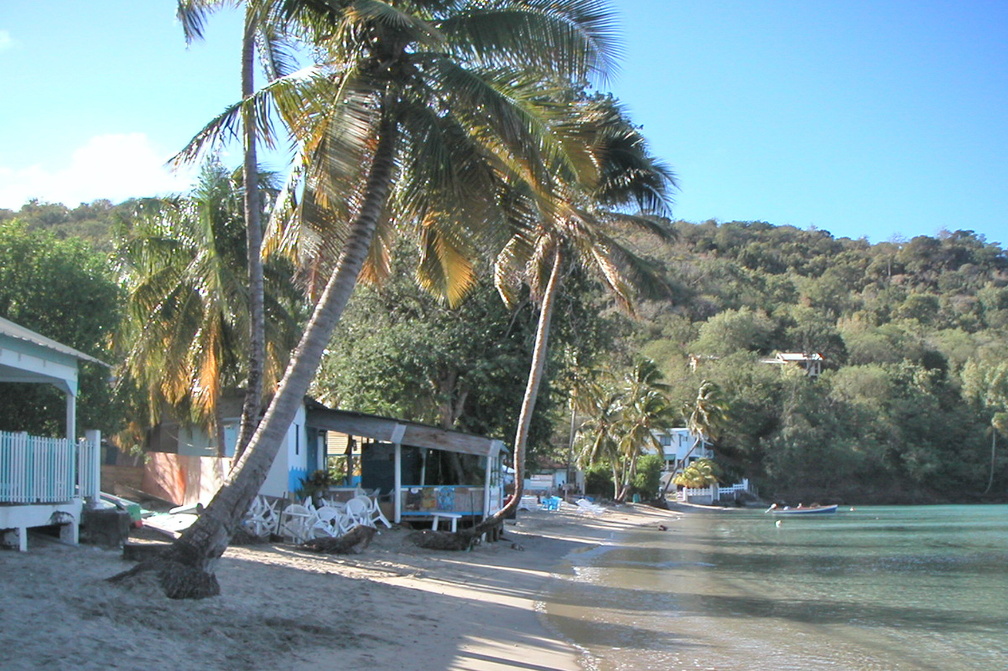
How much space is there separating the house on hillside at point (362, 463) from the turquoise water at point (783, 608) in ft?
11.7

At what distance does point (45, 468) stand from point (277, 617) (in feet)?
15.4

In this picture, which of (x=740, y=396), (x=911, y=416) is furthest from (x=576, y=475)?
(x=911, y=416)

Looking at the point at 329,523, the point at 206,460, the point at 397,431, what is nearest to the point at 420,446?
the point at 397,431

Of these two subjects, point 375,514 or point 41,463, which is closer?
point 41,463

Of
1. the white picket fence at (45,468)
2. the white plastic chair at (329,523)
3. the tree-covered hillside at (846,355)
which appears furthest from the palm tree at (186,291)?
the tree-covered hillside at (846,355)

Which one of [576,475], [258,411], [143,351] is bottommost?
[576,475]

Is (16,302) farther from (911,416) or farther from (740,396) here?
(911,416)

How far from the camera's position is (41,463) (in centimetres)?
1227

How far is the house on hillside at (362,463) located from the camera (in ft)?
68.7

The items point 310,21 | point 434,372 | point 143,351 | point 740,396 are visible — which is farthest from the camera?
point 740,396

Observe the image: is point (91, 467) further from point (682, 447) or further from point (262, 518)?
point (682, 447)

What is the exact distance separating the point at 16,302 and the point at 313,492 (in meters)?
7.36

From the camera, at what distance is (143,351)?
20516mm

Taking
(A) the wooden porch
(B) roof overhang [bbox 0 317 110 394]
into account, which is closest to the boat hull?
(A) the wooden porch
